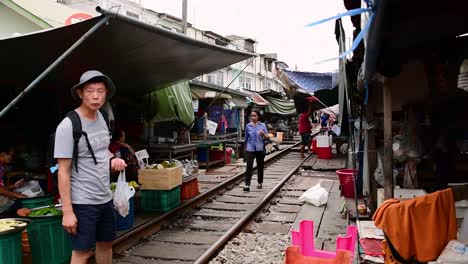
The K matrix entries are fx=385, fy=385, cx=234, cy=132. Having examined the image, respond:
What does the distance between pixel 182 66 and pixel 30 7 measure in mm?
4485

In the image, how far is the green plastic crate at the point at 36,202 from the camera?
527 cm

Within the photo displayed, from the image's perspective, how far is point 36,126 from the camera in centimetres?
828

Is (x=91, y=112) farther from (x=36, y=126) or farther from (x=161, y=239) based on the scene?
(x=36, y=126)

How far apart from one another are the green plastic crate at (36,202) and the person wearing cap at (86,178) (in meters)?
2.31

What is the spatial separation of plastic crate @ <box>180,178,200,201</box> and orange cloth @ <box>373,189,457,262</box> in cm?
592

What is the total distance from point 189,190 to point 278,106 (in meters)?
17.2

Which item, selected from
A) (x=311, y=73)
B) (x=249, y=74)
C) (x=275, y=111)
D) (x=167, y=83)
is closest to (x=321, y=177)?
(x=311, y=73)

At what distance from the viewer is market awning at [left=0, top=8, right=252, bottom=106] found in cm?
445

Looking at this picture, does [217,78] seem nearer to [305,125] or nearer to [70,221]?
[305,125]

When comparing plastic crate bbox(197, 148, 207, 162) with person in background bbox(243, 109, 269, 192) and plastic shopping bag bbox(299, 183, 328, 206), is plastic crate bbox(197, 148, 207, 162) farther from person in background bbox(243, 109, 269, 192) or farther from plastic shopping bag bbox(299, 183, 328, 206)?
plastic shopping bag bbox(299, 183, 328, 206)

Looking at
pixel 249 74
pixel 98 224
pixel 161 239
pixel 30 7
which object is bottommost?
pixel 161 239

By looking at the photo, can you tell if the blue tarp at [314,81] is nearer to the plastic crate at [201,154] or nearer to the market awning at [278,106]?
the plastic crate at [201,154]

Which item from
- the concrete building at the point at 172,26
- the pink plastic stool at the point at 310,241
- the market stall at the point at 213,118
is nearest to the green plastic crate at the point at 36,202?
the concrete building at the point at 172,26

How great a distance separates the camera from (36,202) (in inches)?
209
